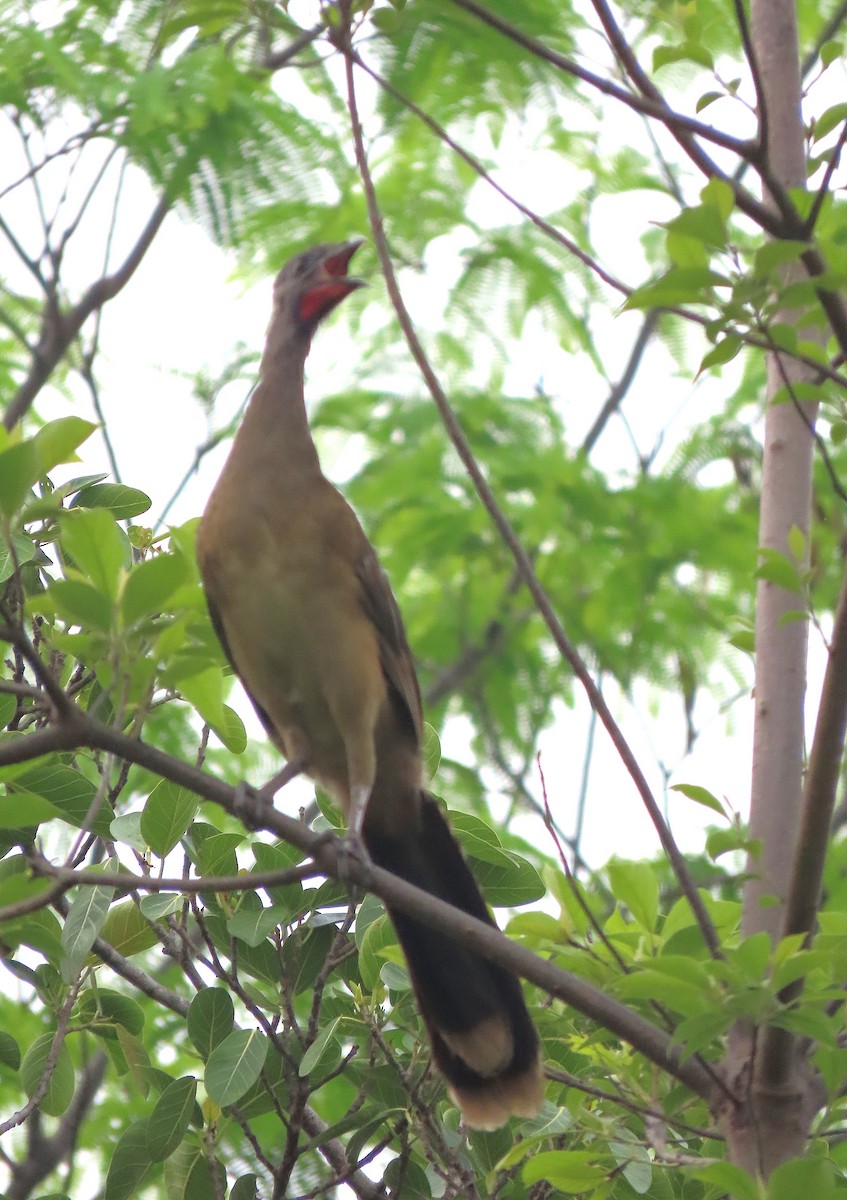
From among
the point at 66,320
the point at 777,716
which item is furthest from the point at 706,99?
the point at 66,320

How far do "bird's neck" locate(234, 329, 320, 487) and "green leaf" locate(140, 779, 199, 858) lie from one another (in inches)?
43.0

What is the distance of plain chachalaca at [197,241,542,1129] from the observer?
3.67 m

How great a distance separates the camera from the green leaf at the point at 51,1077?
3.06 m

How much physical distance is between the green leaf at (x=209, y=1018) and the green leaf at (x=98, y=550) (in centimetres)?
112

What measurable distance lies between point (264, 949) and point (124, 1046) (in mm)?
371

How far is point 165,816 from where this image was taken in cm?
303

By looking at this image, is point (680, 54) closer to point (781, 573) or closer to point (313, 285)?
point (781, 573)

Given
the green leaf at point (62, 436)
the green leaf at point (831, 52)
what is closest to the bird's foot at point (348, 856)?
the green leaf at point (62, 436)

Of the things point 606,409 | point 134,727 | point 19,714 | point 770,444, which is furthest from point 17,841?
point 606,409

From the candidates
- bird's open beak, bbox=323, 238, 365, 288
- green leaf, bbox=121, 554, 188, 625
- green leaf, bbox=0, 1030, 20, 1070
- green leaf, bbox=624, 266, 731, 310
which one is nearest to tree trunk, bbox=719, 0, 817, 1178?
green leaf, bbox=624, 266, 731, 310

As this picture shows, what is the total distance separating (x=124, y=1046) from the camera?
316 cm

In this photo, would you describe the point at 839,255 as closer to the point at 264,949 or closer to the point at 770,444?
the point at 770,444

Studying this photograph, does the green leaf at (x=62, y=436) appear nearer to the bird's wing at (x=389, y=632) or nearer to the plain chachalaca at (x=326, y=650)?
the plain chachalaca at (x=326, y=650)

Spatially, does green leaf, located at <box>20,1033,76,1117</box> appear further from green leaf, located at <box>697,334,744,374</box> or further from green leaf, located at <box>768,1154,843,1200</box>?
green leaf, located at <box>697,334,744,374</box>
